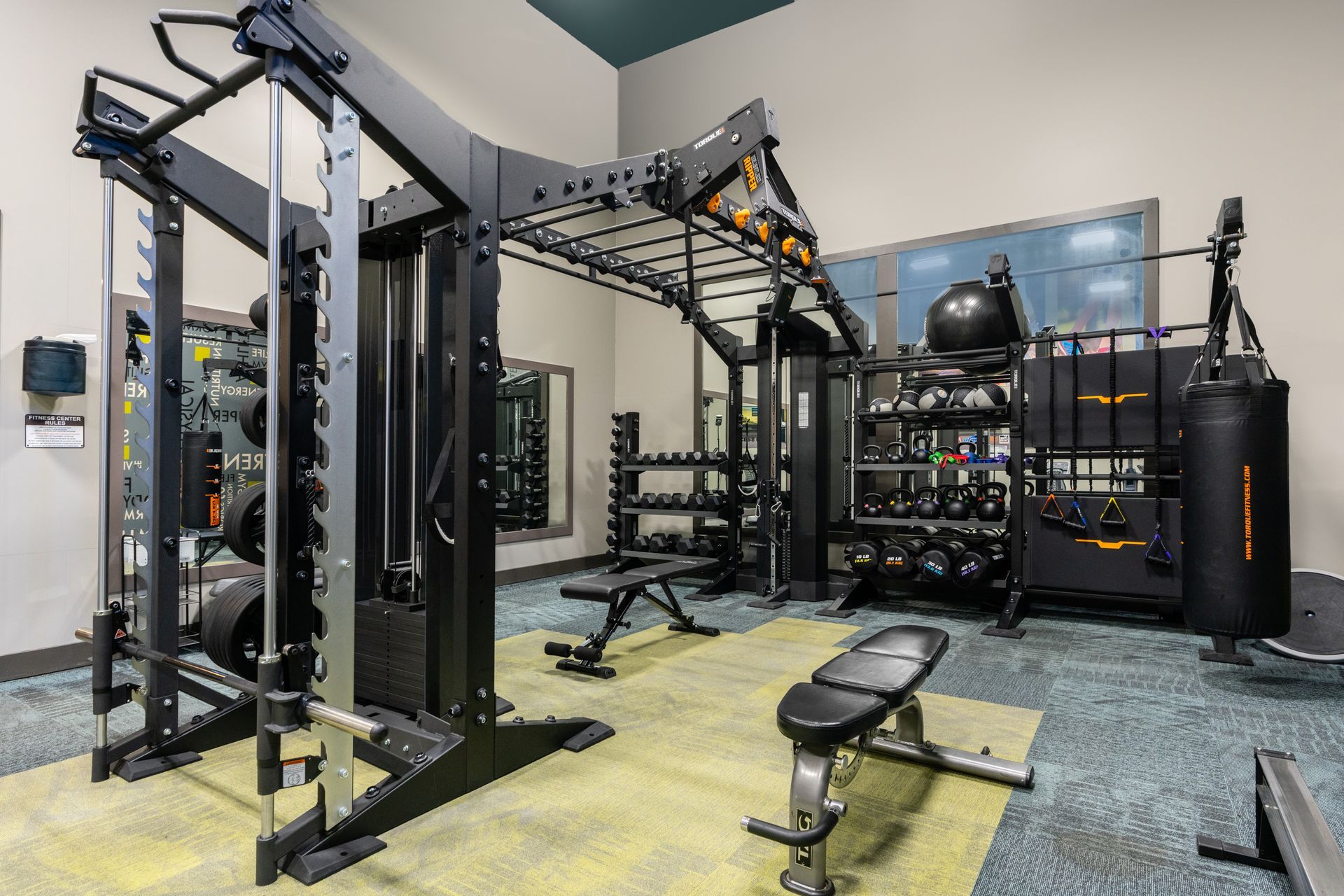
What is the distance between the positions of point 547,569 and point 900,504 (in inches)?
125

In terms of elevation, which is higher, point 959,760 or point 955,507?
point 955,507

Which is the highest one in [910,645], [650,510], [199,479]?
[199,479]

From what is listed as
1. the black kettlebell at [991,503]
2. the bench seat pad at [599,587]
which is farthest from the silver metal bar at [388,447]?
the black kettlebell at [991,503]

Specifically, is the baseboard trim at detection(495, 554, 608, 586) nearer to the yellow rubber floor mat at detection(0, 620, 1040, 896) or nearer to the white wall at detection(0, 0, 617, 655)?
the white wall at detection(0, 0, 617, 655)

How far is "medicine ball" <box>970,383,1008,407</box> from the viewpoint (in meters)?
4.75

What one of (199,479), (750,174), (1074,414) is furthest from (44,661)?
(1074,414)

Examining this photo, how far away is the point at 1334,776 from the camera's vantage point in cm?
231

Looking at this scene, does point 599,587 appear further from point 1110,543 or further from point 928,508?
point 1110,543

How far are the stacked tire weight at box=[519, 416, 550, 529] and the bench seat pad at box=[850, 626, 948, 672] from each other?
4368 mm

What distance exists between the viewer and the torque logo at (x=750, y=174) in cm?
317

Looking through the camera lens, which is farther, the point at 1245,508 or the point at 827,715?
the point at 1245,508

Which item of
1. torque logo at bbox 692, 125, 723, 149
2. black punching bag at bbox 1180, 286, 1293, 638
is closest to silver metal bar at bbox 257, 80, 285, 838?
torque logo at bbox 692, 125, 723, 149

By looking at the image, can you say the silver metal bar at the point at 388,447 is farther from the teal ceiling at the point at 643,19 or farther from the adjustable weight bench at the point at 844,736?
the teal ceiling at the point at 643,19

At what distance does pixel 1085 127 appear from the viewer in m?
5.20
